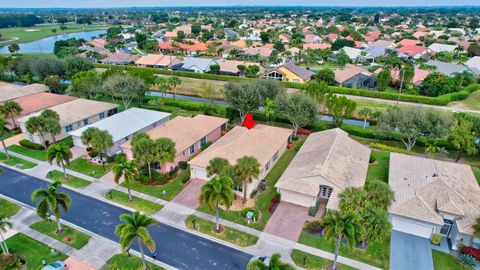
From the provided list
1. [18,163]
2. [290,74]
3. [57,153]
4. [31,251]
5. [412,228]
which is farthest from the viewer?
[290,74]

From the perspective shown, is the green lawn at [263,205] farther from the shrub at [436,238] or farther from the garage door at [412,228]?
the shrub at [436,238]

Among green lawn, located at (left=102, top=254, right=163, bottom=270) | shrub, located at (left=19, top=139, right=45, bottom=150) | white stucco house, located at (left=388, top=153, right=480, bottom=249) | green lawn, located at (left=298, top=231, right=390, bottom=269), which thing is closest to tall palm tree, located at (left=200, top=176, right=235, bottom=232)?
green lawn, located at (left=102, top=254, right=163, bottom=270)

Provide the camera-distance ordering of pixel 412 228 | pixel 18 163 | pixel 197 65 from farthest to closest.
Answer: pixel 197 65 → pixel 18 163 → pixel 412 228

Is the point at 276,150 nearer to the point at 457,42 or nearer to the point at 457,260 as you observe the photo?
the point at 457,260

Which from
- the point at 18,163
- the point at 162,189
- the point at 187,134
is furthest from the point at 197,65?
the point at 162,189

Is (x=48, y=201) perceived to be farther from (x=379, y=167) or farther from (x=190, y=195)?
(x=379, y=167)

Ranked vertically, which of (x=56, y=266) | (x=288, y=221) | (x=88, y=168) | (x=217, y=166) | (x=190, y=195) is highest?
(x=217, y=166)

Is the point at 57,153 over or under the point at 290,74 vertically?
over

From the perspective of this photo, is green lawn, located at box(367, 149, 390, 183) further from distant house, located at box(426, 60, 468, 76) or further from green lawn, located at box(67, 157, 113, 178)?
distant house, located at box(426, 60, 468, 76)

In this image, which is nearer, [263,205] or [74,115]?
[263,205]
